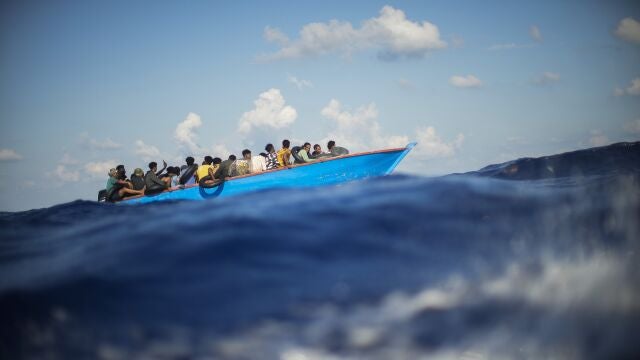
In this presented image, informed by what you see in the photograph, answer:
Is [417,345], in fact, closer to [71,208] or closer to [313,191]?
[313,191]

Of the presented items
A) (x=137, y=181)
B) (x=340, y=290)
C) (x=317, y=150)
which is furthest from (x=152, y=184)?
(x=340, y=290)

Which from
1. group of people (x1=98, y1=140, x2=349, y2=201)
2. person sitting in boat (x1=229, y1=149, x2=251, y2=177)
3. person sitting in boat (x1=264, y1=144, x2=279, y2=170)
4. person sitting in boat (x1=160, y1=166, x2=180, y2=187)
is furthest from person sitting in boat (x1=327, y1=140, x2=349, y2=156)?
person sitting in boat (x1=160, y1=166, x2=180, y2=187)

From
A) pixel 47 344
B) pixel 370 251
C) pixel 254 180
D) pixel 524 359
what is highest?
pixel 254 180

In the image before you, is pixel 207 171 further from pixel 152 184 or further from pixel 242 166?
pixel 152 184

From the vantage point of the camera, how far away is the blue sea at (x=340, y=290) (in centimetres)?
441

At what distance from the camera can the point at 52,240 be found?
6.73m

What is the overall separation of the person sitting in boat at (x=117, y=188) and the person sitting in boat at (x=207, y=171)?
7.49 feet

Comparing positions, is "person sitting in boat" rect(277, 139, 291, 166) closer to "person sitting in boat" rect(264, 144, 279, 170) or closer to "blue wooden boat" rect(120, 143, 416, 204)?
"person sitting in boat" rect(264, 144, 279, 170)

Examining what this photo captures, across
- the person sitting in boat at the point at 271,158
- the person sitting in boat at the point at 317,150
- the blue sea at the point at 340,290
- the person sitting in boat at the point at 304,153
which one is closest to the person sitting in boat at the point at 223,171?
the person sitting in boat at the point at 271,158

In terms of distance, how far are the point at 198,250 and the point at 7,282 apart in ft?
8.48

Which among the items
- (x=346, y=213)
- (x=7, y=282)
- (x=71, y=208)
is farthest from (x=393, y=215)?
(x=71, y=208)

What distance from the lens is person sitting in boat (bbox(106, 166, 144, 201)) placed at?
45.4ft

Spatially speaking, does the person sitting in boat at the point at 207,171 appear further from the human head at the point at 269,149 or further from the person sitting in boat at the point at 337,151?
→ the person sitting in boat at the point at 337,151

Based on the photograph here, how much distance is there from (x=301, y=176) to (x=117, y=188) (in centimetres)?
697
